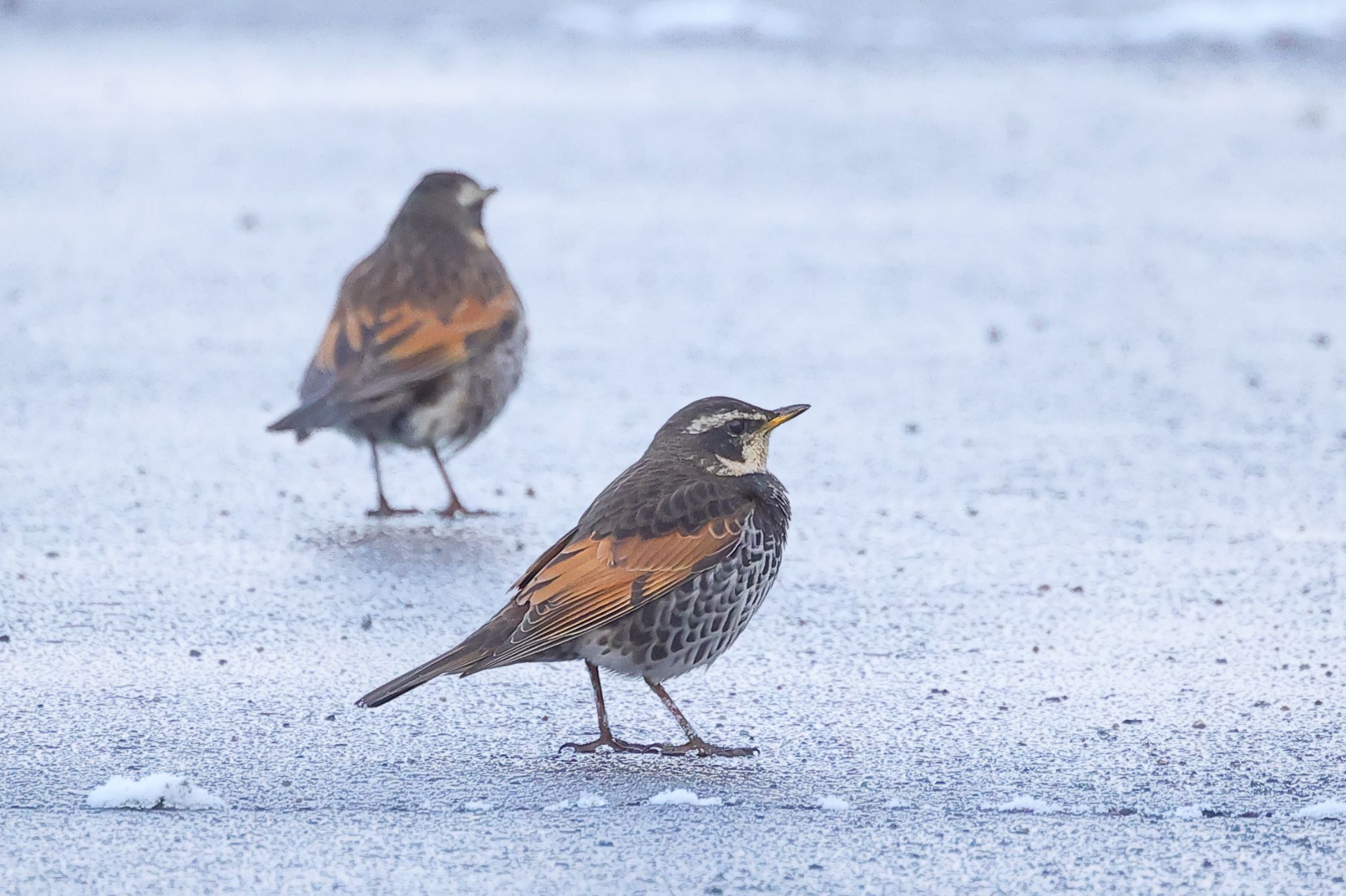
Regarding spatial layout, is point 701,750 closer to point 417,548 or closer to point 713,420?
point 713,420

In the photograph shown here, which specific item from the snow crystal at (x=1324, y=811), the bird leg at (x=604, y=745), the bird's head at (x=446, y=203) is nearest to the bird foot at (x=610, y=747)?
the bird leg at (x=604, y=745)

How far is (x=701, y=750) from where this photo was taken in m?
4.87

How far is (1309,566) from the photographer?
254 inches

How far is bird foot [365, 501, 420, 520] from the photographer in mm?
7207

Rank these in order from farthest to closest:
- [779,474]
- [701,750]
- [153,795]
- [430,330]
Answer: [779,474]
[430,330]
[701,750]
[153,795]

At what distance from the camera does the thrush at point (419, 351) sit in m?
7.18

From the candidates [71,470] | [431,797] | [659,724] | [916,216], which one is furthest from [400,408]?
[916,216]

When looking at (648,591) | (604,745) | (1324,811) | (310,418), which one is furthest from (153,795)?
(310,418)

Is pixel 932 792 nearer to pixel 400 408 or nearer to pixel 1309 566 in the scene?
pixel 1309 566

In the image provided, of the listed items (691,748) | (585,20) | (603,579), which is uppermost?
(585,20)

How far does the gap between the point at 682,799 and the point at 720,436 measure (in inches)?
42.6

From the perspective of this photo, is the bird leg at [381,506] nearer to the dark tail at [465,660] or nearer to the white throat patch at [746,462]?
the white throat patch at [746,462]

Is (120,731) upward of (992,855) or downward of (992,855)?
downward

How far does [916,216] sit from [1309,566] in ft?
20.6
